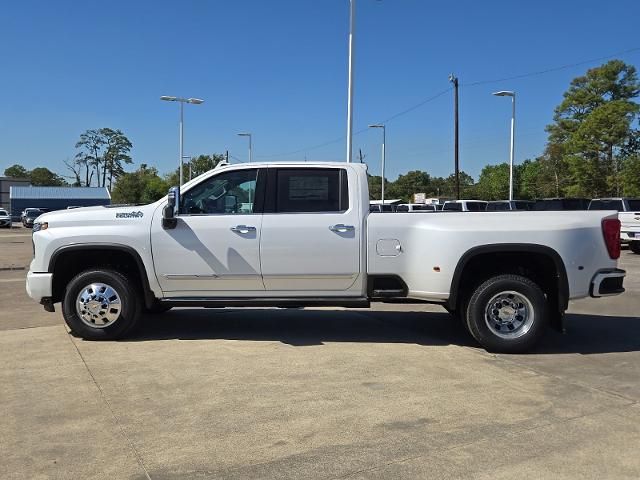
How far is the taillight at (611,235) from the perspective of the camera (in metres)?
6.19

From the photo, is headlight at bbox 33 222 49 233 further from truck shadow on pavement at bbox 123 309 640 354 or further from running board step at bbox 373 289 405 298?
running board step at bbox 373 289 405 298

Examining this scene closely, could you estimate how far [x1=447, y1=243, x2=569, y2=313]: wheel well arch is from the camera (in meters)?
6.09

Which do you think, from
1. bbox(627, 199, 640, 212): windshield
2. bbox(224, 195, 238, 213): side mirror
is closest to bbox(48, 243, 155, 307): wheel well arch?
bbox(224, 195, 238, 213): side mirror

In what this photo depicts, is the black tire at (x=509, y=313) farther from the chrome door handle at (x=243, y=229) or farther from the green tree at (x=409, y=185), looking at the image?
the green tree at (x=409, y=185)

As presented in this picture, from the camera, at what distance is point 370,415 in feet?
14.5

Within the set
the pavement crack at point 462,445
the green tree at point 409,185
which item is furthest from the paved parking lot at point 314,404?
the green tree at point 409,185

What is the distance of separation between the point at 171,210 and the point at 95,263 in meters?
1.27

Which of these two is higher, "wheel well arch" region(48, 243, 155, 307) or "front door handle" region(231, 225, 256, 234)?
"front door handle" region(231, 225, 256, 234)

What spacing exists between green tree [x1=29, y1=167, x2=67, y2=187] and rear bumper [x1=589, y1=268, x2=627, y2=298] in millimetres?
130731

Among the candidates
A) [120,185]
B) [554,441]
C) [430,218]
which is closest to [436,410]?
[554,441]

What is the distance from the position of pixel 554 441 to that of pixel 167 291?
424cm

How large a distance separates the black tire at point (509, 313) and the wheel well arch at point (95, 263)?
11.7ft

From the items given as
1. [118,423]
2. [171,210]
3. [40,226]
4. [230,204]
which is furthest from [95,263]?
[118,423]

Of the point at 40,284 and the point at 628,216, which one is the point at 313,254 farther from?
the point at 628,216
